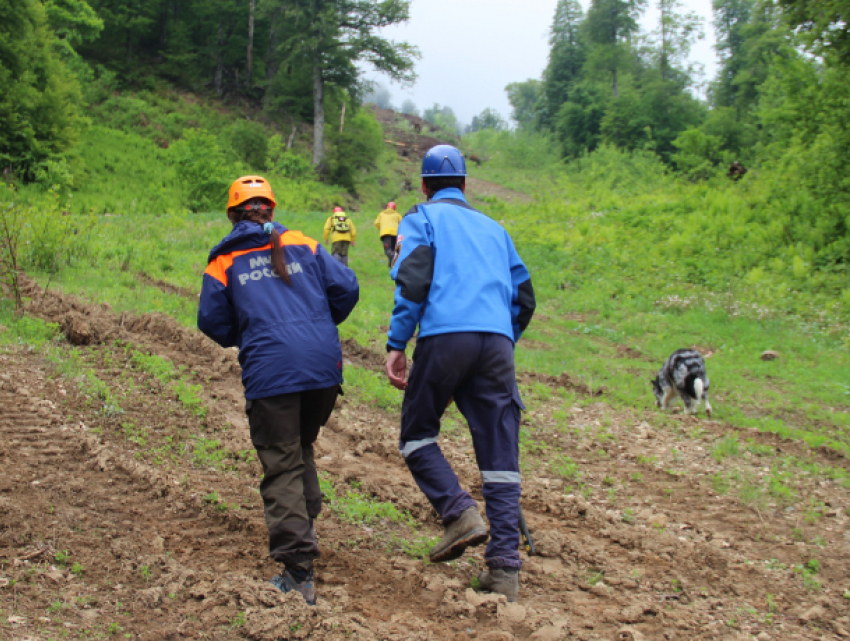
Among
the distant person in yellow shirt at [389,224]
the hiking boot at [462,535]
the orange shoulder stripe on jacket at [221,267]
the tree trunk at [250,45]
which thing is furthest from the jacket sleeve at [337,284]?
the tree trunk at [250,45]

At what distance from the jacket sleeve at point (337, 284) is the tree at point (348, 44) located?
109 ft

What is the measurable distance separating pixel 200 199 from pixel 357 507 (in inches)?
Result: 885

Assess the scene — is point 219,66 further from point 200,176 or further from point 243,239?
point 243,239

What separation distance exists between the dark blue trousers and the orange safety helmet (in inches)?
48.2

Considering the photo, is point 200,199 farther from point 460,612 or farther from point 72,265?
point 460,612

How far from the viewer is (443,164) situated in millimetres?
3889

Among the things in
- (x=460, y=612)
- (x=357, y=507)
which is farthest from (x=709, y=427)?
(x=460, y=612)

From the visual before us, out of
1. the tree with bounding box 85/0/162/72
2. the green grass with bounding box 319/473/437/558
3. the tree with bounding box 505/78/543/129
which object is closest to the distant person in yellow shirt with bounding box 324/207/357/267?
the green grass with bounding box 319/473/437/558

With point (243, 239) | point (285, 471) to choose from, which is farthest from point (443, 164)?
point (285, 471)

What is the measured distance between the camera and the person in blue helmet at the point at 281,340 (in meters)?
3.33

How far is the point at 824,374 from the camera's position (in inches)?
384

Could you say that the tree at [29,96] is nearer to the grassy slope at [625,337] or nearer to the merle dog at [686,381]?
the grassy slope at [625,337]

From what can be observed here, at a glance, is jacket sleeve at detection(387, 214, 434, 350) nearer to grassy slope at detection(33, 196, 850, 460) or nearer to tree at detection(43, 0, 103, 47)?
grassy slope at detection(33, 196, 850, 460)

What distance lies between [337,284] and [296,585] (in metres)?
1.58
